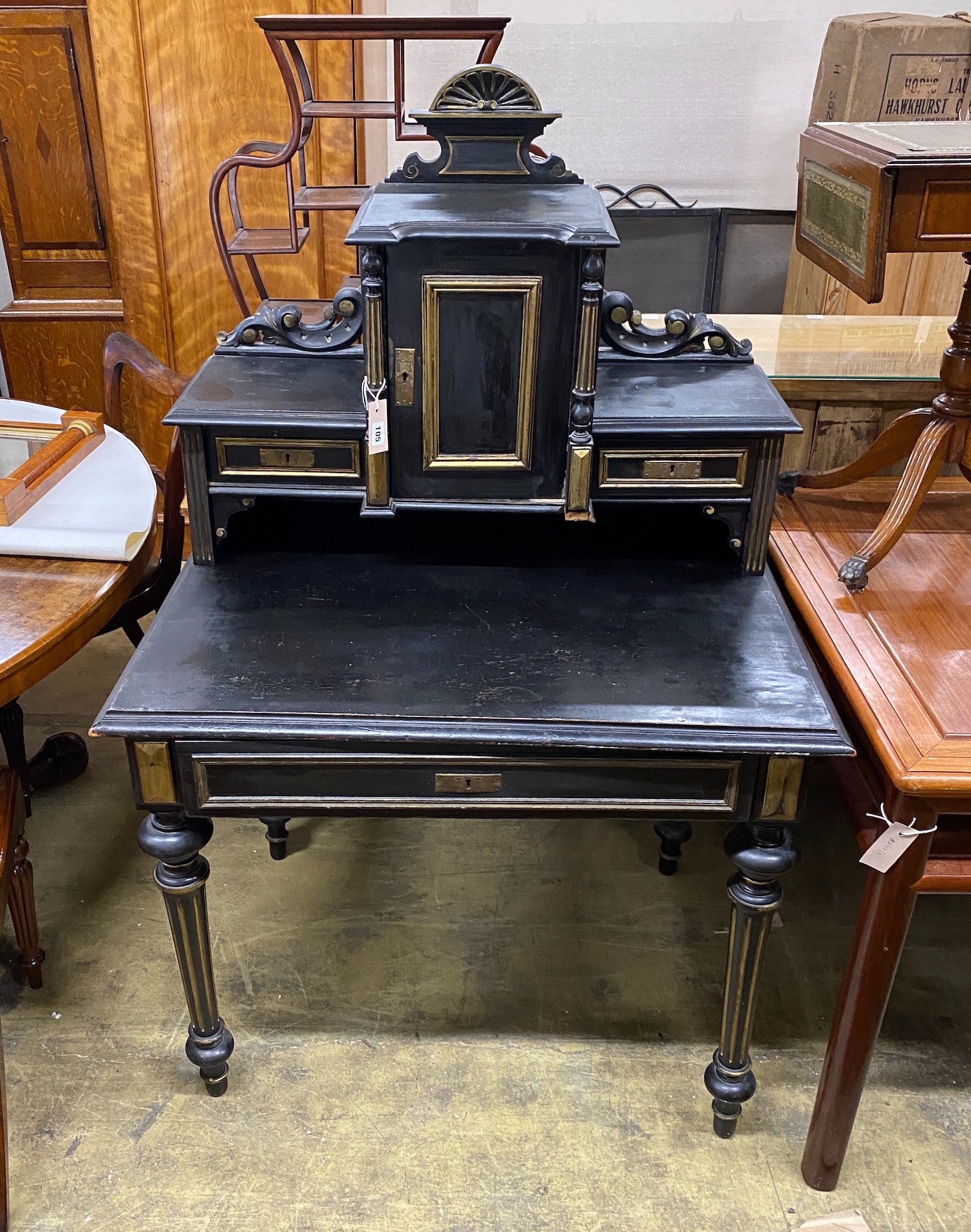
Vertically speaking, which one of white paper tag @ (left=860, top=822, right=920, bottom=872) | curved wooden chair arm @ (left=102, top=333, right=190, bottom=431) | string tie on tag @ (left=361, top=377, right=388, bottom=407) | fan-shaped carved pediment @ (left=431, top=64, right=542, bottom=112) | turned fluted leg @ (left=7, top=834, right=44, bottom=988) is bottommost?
turned fluted leg @ (left=7, top=834, right=44, bottom=988)

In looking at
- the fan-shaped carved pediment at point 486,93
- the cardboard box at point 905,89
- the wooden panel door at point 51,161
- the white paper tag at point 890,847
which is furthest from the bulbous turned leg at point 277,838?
the cardboard box at point 905,89

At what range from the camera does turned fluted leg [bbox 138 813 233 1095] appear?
1528 millimetres

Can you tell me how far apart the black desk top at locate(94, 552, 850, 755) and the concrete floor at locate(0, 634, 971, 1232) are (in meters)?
0.78

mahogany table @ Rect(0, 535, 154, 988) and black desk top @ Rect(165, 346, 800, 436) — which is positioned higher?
black desk top @ Rect(165, 346, 800, 436)

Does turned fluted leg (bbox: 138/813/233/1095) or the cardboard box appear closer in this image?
turned fluted leg (bbox: 138/813/233/1095)

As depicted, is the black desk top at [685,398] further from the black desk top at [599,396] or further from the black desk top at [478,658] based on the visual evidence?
the black desk top at [478,658]

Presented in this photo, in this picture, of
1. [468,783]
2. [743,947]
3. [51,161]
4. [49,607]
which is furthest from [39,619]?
[51,161]

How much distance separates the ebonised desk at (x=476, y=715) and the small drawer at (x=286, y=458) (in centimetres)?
18

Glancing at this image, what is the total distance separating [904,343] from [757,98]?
1.87 metres

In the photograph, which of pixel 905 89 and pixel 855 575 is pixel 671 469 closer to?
pixel 855 575

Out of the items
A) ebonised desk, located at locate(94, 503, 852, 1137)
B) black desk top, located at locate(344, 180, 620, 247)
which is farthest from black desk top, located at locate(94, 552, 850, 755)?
black desk top, located at locate(344, 180, 620, 247)

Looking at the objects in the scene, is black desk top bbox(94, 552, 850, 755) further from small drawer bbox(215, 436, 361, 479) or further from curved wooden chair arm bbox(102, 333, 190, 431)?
curved wooden chair arm bbox(102, 333, 190, 431)

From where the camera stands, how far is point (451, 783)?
1476 mm

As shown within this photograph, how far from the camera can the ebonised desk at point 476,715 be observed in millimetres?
1410
